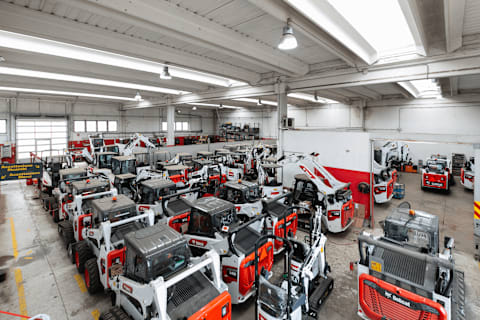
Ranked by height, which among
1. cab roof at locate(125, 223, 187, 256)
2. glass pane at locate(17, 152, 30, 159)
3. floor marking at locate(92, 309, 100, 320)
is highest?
glass pane at locate(17, 152, 30, 159)

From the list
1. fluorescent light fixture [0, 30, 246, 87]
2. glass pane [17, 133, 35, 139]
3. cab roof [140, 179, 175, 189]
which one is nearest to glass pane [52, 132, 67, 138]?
glass pane [17, 133, 35, 139]

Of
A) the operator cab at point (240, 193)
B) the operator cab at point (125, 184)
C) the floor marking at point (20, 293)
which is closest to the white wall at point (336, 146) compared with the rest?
the operator cab at point (240, 193)

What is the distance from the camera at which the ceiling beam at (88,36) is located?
501cm

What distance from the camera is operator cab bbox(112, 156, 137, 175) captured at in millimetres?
11656

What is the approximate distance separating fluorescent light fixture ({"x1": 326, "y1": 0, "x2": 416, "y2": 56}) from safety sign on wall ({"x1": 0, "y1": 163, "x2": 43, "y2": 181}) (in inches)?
385

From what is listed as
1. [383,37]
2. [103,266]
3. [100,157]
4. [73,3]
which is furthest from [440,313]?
[100,157]

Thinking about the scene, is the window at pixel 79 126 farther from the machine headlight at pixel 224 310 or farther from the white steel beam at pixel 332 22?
the machine headlight at pixel 224 310

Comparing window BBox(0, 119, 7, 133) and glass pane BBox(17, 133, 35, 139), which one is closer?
window BBox(0, 119, 7, 133)

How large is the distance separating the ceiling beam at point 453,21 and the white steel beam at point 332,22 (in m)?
1.75

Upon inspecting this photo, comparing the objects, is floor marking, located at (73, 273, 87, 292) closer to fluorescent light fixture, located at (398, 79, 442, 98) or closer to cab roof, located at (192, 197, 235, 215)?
cab roof, located at (192, 197, 235, 215)

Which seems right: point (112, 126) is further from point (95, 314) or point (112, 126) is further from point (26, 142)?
point (95, 314)

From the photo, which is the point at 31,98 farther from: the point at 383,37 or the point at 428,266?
the point at 428,266

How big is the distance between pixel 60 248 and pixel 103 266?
10.5 ft

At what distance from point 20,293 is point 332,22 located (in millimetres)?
8734
